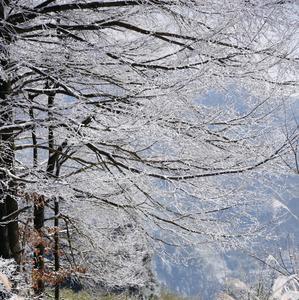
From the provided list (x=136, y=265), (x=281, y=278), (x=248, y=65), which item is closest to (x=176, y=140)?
(x=248, y=65)

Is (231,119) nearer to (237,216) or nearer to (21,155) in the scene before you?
(237,216)

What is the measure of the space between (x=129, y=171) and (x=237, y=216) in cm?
137

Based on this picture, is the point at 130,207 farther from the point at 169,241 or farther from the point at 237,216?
the point at 237,216

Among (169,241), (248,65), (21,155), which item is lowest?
(169,241)

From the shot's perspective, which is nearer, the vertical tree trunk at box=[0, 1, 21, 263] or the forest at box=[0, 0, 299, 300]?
the forest at box=[0, 0, 299, 300]

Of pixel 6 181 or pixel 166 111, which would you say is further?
pixel 6 181

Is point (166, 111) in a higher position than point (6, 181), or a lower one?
higher

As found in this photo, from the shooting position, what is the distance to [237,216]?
5.62 m

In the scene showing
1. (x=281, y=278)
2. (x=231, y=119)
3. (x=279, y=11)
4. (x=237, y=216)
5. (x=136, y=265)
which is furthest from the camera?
(x=136, y=265)

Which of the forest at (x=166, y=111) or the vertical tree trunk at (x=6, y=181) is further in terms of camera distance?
the vertical tree trunk at (x=6, y=181)

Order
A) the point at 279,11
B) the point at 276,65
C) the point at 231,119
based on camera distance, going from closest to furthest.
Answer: the point at 279,11, the point at 276,65, the point at 231,119

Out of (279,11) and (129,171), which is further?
(129,171)

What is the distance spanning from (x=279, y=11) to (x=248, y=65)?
653mm

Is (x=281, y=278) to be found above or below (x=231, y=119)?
below
